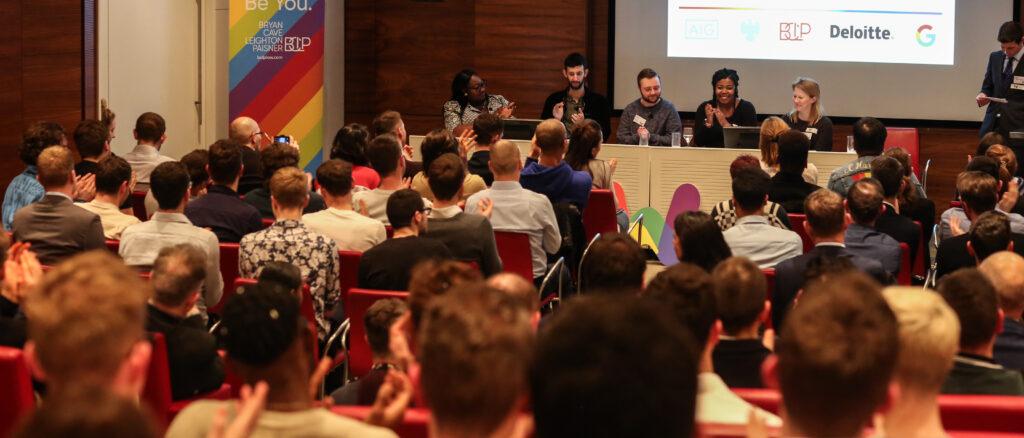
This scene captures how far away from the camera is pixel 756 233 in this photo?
4652mm

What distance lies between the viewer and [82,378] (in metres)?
1.73

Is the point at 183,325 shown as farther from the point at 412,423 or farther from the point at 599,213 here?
the point at 599,213

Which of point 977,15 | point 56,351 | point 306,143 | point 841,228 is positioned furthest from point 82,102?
point 977,15

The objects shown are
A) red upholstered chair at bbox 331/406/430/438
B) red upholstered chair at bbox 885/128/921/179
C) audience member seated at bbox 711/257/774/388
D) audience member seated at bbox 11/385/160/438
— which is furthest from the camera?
red upholstered chair at bbox 885/128/921/179

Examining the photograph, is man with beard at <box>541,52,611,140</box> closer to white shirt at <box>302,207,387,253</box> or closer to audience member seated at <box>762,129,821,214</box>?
audience member seated at <box>762,129,821,214</box>

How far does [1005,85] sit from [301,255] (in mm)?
7116

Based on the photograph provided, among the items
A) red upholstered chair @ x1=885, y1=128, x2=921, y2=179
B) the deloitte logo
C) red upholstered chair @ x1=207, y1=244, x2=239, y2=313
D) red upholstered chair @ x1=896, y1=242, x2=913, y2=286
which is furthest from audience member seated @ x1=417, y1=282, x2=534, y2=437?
the deloitte logo

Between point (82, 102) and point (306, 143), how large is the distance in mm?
2065

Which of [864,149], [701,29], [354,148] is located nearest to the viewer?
[354,148]

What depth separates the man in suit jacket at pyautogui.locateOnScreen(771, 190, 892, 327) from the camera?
398 centimetres

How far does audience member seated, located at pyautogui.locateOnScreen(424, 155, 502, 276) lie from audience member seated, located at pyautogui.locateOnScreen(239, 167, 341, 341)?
19.7 inches

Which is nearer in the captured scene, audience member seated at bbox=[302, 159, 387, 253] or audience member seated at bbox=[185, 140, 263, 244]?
audience member seated at bbox=[302, 159, 387, 253]

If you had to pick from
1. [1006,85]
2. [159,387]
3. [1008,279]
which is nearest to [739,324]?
[1008,279]

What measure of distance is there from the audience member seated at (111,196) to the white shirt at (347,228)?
842 mm
